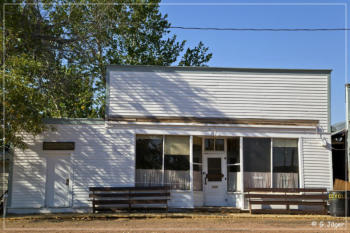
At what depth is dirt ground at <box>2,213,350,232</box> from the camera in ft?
39.1

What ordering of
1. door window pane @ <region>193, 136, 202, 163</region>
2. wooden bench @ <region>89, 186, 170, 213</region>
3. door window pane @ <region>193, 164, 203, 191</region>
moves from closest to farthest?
1. wooden bench @ <region>89, 186, 170, 213</region>
2. door window pane @ <region>193, 164, 203, 191</region>
3. door window pane @ <region>193, 136, 202, 163</region>

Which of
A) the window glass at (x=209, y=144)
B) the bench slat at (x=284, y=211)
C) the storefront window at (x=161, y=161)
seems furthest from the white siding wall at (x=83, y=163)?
the bench slat at (x=284, y=211)

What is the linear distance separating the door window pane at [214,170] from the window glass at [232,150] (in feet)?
1.48

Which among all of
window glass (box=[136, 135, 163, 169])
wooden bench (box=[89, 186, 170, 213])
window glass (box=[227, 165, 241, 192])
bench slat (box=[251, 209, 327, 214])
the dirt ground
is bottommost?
the dirt ground

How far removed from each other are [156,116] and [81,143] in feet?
9.80

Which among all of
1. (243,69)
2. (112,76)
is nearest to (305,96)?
(243,69)

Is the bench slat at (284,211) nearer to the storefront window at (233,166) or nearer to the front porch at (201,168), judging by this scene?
the front porch at (201,168)

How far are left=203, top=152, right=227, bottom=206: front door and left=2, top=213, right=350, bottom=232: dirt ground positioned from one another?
6.27 ft

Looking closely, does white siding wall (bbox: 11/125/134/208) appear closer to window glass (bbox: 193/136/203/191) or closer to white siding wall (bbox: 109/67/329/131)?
white siding wall (bbox: 109/67/329/131)

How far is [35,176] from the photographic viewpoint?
1562 cm

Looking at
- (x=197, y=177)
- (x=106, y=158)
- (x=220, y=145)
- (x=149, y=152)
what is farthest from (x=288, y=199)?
(x=106, y=158)

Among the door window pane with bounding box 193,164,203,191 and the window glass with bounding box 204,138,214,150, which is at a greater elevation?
the window glass with bounding box 204,138,214,150

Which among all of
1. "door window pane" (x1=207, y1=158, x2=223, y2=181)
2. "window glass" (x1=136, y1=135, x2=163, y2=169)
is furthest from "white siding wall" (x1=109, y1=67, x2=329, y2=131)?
"door window pane" (x1=207, y1=158, x2=223, y2=181)

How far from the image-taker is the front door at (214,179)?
16.4 metres
